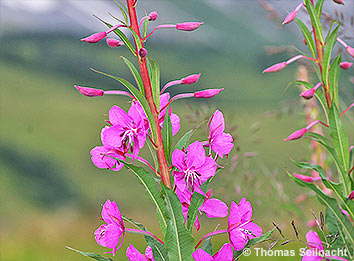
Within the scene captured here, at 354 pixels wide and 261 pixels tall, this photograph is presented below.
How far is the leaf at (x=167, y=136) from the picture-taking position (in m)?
0.71

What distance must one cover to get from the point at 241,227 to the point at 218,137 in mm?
163

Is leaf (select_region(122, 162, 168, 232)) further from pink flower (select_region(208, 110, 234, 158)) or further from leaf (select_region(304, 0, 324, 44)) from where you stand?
leaf (select_region(304, 0, 324, 44))

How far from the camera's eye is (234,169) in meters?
1.65

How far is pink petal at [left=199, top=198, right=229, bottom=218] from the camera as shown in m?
0.75

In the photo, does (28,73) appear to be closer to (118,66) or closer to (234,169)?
(118,66)

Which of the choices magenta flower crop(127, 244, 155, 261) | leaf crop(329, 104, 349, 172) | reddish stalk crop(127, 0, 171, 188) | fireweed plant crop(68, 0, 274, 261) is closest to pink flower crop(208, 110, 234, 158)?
fireweed plant crop(68, 0, 274, 261)

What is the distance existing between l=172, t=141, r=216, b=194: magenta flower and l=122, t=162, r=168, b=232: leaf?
0.12ft

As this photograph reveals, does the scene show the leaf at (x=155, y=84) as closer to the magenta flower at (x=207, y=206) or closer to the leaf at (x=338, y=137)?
the magenta flower at (x=207, y=206)

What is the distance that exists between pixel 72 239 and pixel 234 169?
6.85 ft

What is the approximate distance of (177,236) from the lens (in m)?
0.70

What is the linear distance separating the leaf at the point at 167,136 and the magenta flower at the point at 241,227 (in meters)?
0.15

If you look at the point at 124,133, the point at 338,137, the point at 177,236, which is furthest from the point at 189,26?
the point at 338,137

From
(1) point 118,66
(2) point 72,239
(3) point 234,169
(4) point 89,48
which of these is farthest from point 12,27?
(3) point 234,169

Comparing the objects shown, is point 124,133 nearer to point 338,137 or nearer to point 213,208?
point 213,208
